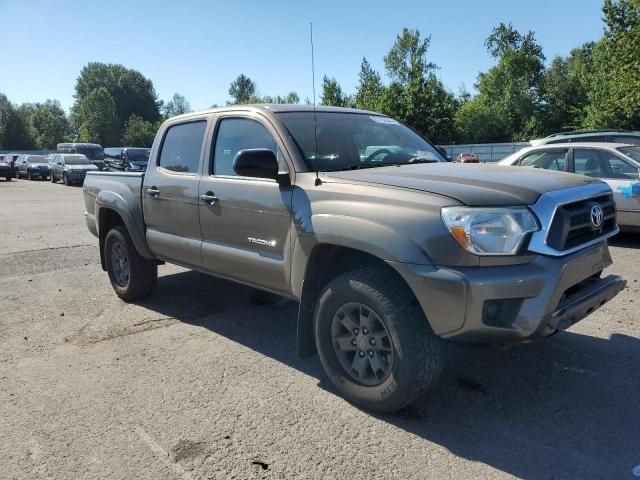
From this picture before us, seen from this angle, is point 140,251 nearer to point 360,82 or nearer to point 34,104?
point 360,82

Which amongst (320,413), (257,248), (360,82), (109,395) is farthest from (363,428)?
(360,82)

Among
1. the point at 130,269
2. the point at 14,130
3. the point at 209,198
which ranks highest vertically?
the point at 14,130

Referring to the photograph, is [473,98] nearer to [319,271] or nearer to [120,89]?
[120,89]

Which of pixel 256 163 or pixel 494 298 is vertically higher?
pixel 256 163

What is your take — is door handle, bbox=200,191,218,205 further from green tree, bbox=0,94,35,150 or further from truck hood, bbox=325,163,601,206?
green tree, bbox=0,94,35,150

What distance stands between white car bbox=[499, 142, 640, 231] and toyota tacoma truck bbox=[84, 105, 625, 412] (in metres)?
4.73

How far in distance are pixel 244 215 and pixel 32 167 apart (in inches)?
1324

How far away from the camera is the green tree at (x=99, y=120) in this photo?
95438 mm

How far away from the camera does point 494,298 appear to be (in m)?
2.73

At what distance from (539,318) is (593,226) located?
87 centimetres

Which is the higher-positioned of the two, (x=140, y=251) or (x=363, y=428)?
(x=140, y=251)

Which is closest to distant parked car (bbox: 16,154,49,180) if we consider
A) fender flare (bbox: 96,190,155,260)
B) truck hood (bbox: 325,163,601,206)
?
fender flare (bbox: 96,190,155,260)

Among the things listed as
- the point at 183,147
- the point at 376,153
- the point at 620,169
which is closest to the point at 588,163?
the point at 620,169

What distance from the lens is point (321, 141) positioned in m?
3.95
